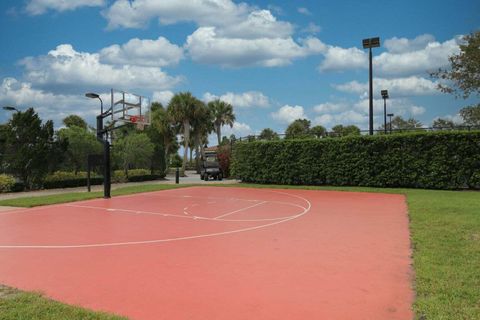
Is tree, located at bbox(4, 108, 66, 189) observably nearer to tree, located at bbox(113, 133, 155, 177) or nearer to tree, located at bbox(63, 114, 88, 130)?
tree, located at bbox(113, 133, 155, 177)

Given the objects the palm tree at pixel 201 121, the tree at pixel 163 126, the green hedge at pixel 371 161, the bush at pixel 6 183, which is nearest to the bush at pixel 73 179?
the bush at pixel 6 183

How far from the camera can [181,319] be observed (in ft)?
14.7

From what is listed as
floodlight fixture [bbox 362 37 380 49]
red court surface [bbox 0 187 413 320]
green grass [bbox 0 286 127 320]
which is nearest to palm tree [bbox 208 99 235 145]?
floodlight fixture [bbox 362 37 380 49]

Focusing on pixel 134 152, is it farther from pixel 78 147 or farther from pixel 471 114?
pixel 471 114

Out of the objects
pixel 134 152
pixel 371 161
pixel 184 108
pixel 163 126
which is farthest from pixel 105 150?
pixel 163 126

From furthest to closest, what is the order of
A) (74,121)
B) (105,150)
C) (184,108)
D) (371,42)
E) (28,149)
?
1. (74,121)
2. (184,108)
3. (28,149)
4. (371,42)
5. (105,150)

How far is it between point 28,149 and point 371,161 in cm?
2011

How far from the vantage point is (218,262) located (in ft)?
22.6

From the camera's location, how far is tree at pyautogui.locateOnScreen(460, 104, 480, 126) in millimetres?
23856

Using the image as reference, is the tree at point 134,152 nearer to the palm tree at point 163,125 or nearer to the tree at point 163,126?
the tree at point 163,126

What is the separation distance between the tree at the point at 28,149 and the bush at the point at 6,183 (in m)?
1.08

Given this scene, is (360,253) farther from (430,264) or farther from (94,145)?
(94,145)

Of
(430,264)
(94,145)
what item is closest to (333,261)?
(430,264)

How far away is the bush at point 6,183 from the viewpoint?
75.3 ft
